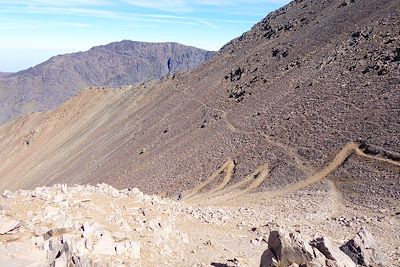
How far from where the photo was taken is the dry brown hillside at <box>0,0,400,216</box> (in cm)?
3319

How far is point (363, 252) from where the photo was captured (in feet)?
50.8

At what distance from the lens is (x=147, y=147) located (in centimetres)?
5575

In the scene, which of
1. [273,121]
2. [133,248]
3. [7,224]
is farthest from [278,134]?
[7,224]

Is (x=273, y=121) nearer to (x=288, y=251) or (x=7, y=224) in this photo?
(x=288, y=251)

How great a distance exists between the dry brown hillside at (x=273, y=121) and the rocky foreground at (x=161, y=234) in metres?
6.94

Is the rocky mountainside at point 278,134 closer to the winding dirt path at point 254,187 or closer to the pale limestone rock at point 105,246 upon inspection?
the winding dirt path at point 254,187

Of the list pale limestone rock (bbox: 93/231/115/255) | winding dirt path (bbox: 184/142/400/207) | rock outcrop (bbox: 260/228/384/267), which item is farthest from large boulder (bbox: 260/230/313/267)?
winding dirt path (bbox: 184/142/400/207)

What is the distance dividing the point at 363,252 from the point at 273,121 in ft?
96.2

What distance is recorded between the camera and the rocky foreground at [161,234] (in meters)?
13.8

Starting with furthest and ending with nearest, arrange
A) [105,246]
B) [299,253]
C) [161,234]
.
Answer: [161,234] → [105,246] → [299,253]

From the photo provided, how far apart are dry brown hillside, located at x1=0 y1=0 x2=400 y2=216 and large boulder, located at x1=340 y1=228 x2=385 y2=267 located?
10210 millimetres

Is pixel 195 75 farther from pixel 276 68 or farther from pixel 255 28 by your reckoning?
pixel 276 68

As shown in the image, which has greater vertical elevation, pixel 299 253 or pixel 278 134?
pixel 299 253

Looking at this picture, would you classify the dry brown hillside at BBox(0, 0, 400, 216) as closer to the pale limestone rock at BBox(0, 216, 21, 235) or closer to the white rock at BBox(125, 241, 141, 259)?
the white rock at BBox(125, 241, 141, 259)
